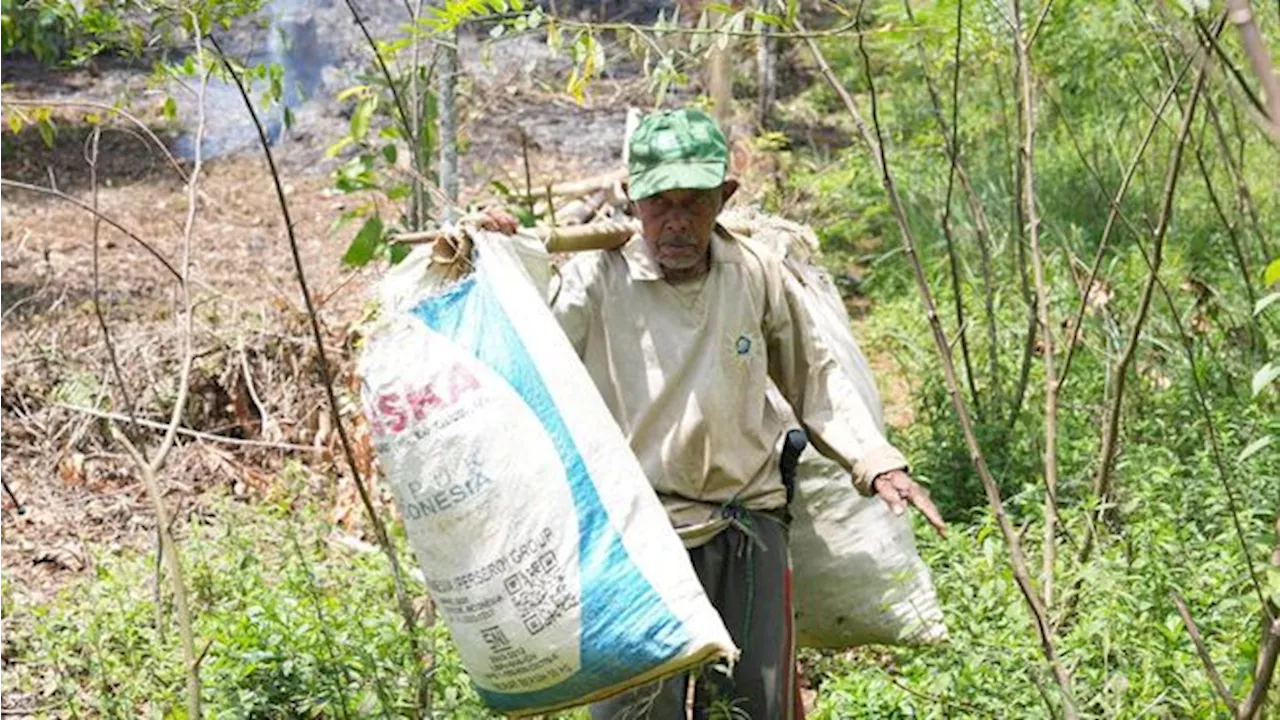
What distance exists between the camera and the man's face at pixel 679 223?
3223 millimetres

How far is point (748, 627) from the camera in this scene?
332 cm

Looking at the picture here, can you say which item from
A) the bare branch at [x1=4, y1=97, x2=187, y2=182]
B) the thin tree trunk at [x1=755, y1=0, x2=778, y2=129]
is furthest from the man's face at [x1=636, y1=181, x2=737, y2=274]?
the thin tree trunk at [x1=755, y1=0, x2=778, y2=129]

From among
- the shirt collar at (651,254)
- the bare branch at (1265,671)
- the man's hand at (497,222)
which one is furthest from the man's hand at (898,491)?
the bare branch at (1265,671)

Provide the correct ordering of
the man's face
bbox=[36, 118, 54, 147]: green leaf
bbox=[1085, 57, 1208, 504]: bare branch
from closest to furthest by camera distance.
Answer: bbox=[1085, 57, 1208, 504]: bare branch < the man's face < bbox=[36, 118, 54, 147]: green leaf

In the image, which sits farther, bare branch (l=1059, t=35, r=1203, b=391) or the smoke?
the smoke

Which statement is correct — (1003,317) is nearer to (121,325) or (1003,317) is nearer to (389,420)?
(121,325)

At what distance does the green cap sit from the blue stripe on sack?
48 centimetres

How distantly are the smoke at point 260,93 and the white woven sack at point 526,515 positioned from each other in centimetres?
813

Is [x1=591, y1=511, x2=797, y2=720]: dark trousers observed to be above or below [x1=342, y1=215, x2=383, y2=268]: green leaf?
below

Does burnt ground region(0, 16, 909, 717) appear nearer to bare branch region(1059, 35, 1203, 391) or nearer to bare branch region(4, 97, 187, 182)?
bare branch region(4, 97, 187, 182)

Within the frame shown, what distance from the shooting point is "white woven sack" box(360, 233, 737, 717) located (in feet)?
8.96

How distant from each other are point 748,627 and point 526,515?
0.74 metres

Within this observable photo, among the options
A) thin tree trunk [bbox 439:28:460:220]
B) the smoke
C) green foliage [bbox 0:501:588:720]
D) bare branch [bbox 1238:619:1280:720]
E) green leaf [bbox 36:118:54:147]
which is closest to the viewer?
bare branch [bbox 1238:619:1280:720]

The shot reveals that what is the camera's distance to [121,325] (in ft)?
24.4
